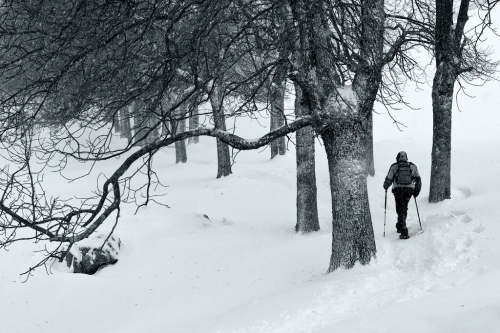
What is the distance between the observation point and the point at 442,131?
10.8m

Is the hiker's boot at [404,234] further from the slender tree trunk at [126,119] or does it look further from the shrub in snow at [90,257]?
the shrub in snow at [90,257]

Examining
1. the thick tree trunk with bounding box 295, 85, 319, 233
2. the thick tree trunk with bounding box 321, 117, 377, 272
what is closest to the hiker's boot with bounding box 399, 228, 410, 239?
the thick tree trunk with bounding box 321, 117, 377, 272

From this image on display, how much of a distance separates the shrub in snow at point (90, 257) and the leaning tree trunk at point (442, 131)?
7691 millimetres

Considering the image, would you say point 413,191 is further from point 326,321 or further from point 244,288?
point 326,321

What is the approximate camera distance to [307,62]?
21.6ft

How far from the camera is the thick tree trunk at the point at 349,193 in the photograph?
21.6 ft

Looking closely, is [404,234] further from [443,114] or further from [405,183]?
[443,114]

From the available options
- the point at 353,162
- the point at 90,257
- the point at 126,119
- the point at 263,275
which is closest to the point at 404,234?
the point at 353,162

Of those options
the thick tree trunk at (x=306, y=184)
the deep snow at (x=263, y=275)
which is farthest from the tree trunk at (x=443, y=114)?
the thick tree trunk at (x=306, y=184)

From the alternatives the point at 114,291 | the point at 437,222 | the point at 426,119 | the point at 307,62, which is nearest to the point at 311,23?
the point at 307,62

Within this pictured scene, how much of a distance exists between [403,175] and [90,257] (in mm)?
6454

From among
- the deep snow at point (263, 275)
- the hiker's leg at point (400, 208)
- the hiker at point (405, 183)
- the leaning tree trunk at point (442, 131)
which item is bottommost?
the deep snow at point (263, 275)

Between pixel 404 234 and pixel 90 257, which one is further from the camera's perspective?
pixel 90 257

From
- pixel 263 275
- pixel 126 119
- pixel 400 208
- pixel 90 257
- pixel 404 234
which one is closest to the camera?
pixel 404 234
